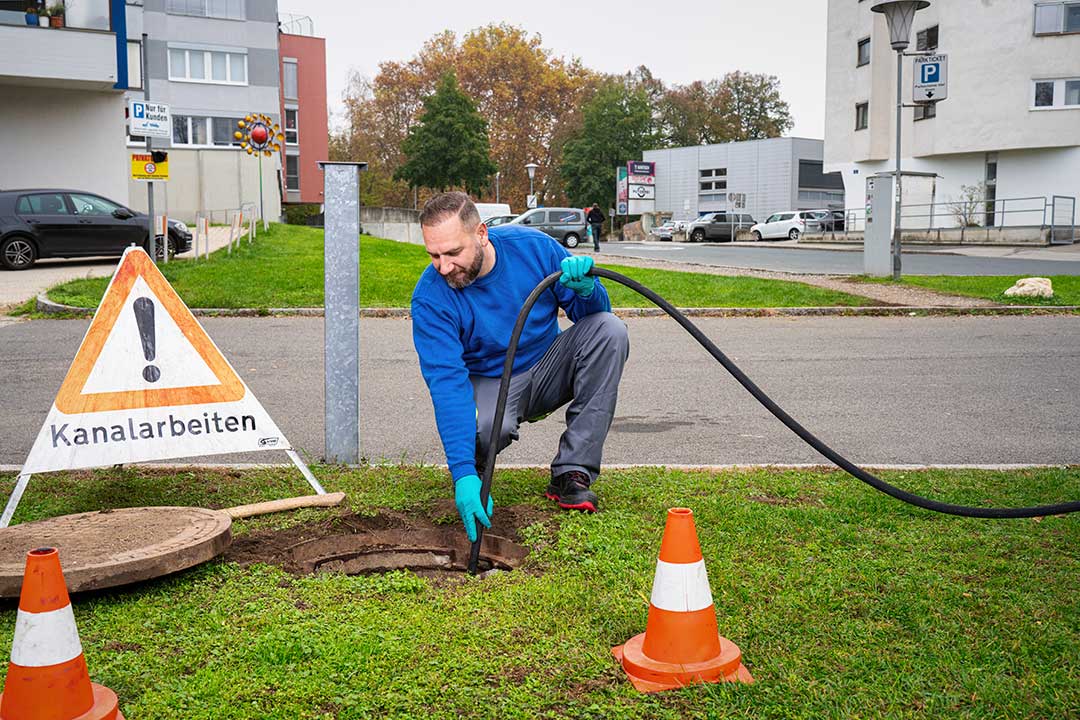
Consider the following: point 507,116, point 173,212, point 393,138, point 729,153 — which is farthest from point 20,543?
point 507,116

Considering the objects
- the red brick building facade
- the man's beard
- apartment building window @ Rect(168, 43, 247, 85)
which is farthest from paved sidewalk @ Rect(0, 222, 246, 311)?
the red brick building facade

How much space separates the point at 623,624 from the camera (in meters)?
3.20

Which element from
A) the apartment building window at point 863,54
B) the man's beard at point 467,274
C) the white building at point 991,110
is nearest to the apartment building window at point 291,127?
the apartment building window at point 863,54

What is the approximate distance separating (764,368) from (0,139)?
23255mm

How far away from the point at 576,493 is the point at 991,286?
44.9ft

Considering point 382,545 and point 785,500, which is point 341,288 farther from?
point 785,500

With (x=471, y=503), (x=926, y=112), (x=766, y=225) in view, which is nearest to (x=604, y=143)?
(x=766, y=225)

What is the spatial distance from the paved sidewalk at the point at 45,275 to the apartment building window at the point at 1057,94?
3014 centimetres

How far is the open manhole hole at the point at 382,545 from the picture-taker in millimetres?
3973

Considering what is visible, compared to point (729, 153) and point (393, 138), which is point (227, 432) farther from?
point (393, 138)

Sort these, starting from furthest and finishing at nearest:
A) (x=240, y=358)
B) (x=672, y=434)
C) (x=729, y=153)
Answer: (x=729, y=153) → (x=240, y=358) → (x=672, y=434)

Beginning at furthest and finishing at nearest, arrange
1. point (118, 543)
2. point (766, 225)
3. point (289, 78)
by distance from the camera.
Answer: point (289, 78)
point (766, 225)
point (118, 543)

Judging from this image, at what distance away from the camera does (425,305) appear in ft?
13.9

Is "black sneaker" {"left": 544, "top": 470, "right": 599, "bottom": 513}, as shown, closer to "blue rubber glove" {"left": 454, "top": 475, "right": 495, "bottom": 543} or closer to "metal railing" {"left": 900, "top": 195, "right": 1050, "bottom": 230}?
"blue rubber glove" {"left": 454, "top": 475, "right": 495, "bottom": 543}
